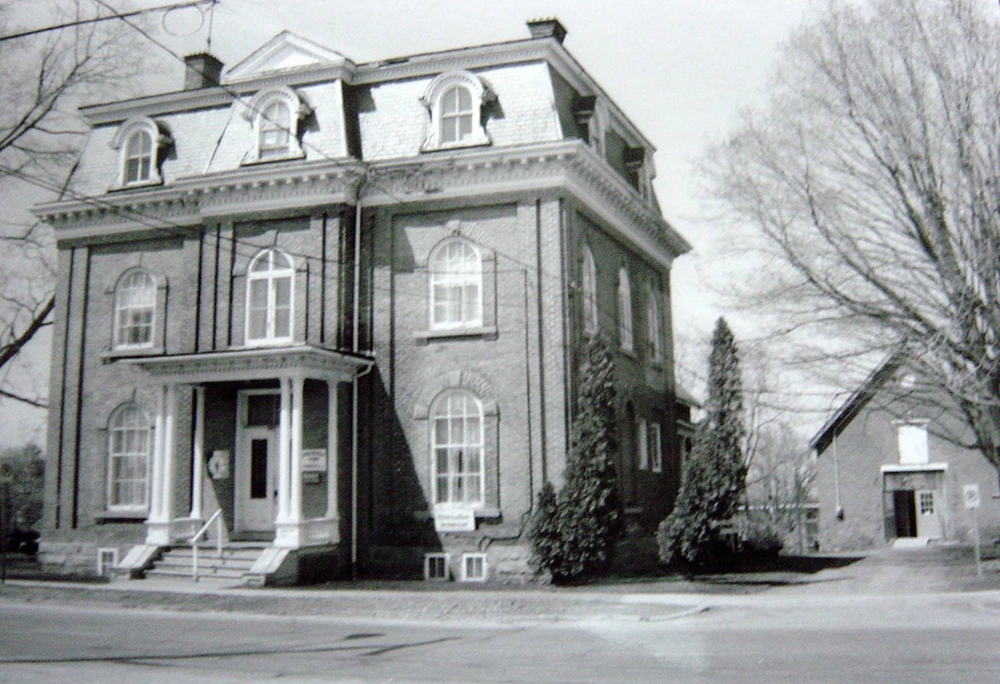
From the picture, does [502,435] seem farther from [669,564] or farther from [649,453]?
[649,453]

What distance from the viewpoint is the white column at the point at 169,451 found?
858 inches

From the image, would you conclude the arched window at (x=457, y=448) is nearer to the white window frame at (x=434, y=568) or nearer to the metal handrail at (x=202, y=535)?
the white window frame at (x=434, y=568)

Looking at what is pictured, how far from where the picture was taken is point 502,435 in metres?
21.1

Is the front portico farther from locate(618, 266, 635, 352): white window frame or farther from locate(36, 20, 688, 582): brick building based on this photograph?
locate(618, 266, 635, 352): white window frame

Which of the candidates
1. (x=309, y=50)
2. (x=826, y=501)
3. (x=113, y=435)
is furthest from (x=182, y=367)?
(x=826, y=501)

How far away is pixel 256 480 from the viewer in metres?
22.7

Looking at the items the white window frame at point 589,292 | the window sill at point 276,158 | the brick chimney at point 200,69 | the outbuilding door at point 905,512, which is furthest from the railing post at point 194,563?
the outbuilding door at point 905,512

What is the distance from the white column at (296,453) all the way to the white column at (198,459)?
2.98 metres

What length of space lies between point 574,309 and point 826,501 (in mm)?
21506

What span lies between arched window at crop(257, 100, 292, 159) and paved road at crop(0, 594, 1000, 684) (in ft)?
35.1

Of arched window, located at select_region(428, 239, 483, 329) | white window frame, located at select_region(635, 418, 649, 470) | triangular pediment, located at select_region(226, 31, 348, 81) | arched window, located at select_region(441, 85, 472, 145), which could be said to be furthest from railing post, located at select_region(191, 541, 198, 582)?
white window frame, located at select_region(635, 418, 649, 470)

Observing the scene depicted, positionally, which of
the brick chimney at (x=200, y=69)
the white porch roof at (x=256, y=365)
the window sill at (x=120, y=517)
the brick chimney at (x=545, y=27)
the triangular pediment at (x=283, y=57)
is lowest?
the window sill at (x=120, y=517)

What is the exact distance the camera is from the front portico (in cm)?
2053

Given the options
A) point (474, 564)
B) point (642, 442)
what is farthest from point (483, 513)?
point (642, 442)
